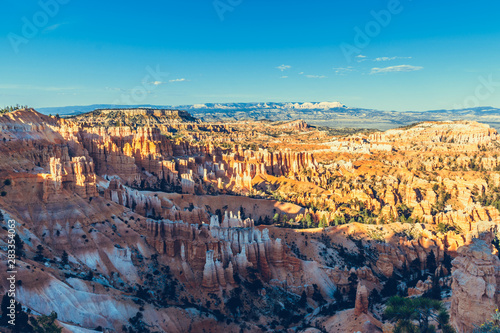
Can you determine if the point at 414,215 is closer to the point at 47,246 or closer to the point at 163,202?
the point at 163,202

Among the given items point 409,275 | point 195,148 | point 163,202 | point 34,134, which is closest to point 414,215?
point 409,275

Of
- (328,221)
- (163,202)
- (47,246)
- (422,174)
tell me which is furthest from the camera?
(422,174)

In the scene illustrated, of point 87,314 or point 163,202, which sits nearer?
point 87,314

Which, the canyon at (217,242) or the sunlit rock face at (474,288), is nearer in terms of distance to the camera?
the sunlit rock face at (474,288)

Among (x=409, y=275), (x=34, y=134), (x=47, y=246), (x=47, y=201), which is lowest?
(x=409, y=275)

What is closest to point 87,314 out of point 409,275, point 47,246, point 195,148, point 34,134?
point 47,246

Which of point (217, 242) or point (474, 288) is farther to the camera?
point (217, 242)

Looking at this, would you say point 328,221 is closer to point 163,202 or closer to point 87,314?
point 163,202

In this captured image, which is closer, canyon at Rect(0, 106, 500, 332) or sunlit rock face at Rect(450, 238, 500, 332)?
sunlit rock face at Rect(450, 238, 500, 332)

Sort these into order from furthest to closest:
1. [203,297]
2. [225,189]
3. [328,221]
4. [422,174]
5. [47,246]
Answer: [422,174]
[225,189]
[328,221]
[203,297]
[47,246]

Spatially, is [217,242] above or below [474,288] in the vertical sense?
below

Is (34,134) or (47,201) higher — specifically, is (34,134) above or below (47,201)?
above
